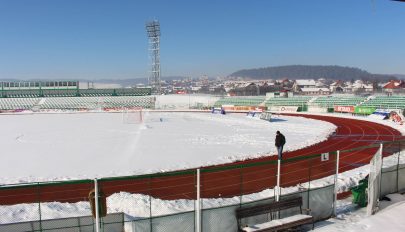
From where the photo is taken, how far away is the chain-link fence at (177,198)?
8.30 m

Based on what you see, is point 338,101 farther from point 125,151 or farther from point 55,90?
point 55,90

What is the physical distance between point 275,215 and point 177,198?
16.1 ft

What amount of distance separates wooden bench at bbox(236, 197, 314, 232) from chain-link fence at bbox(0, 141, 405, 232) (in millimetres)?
151

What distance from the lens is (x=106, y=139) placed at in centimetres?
3008

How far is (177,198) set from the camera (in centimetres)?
1371

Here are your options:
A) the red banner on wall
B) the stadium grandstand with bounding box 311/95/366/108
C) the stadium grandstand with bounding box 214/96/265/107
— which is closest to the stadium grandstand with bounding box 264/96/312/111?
the stadium grandstand with bounding box 311/95/366/108

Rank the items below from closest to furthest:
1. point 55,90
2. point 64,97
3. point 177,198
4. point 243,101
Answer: point 177,198, point 243,101, point 64,97, point 55,90

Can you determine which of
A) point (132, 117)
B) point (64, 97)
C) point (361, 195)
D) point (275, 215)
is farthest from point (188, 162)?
point (64, 97)

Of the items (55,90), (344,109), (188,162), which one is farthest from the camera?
(55,90)

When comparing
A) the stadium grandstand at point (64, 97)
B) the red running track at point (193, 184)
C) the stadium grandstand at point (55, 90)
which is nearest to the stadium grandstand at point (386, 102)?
the red running track at point (193, 184)

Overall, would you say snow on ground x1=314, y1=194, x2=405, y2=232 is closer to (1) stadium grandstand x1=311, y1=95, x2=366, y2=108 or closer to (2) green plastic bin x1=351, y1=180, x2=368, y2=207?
(2) green plastic bin x1=351, y1=180, x2=368, y2=207

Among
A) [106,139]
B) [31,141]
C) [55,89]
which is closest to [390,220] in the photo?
[106,139]

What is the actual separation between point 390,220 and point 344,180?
4838 mm

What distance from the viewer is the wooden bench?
29.8 feet
